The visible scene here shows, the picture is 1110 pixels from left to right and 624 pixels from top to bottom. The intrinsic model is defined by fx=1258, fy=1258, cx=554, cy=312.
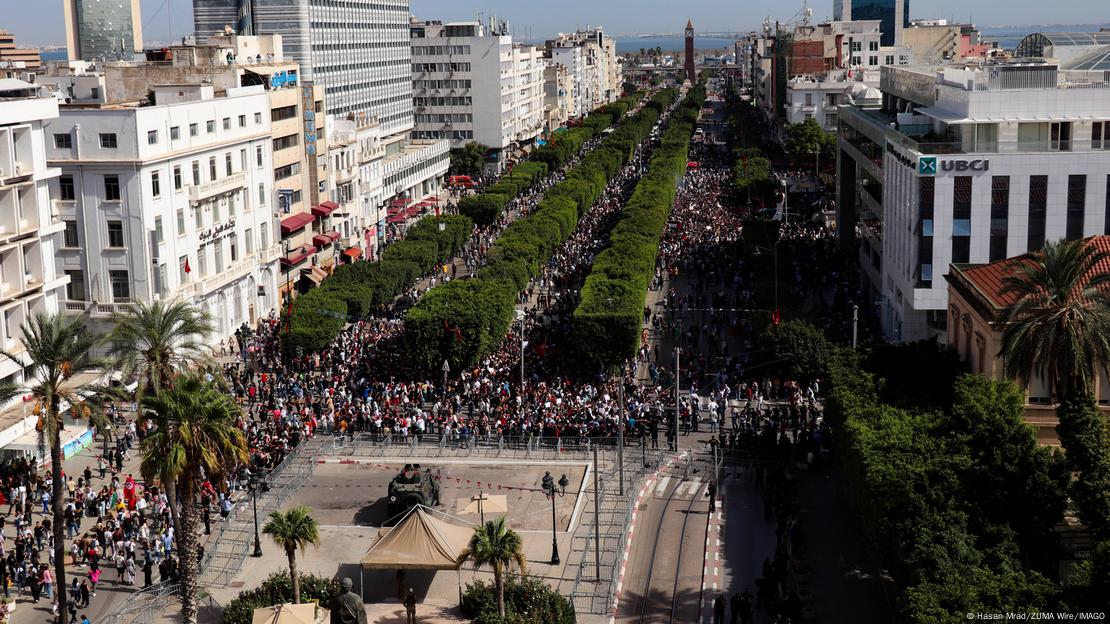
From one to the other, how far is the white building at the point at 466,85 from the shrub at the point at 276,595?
420ft

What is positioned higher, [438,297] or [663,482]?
[438,297]

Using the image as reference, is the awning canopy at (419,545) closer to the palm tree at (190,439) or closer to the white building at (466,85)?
the palm tree at (190,439)

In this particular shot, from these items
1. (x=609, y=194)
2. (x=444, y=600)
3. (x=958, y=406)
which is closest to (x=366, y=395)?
(x=444, y=600)

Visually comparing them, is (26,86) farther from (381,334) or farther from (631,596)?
(631,596)

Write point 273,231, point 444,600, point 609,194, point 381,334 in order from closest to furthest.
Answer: point 444,600, point 381,334, point 273,231, point 609,194

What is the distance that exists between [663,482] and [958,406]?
13.6m

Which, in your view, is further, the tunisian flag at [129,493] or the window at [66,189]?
the window at [66,189]

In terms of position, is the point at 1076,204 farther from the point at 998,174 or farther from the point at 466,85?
the point at 466,85

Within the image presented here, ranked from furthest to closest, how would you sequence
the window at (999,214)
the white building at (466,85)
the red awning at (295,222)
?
the white building at (466,85) → the red awning at (295,222) → the window at (999,214)

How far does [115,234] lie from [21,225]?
12.0 meters

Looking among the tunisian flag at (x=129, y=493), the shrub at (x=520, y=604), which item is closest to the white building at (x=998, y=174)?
the shrub at (x=520, y=604)

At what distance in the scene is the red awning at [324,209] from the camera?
3415 inches

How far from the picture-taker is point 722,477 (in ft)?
163

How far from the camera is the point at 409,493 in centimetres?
4328
